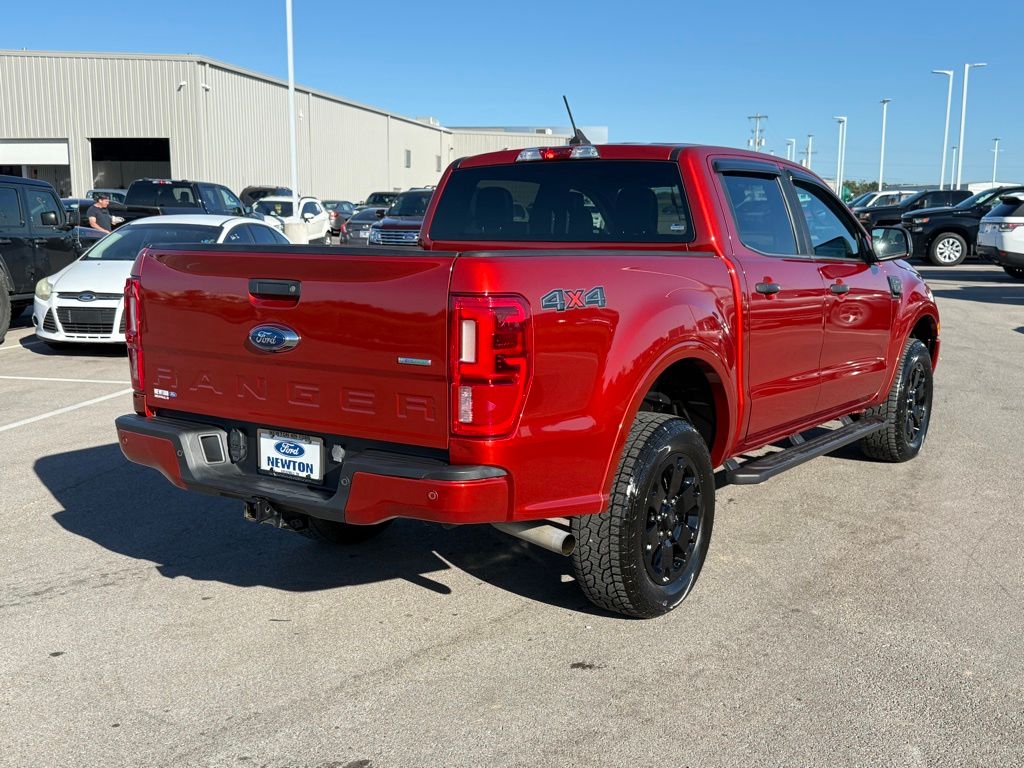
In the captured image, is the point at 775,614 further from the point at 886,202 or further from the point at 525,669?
the point at 886,202

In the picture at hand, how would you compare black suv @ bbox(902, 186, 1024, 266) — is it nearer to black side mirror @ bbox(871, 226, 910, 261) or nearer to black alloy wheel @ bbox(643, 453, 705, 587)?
black side mirror @ bbox(871, 226, 910, 261)

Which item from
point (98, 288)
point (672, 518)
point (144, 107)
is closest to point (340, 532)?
point (672, 518)

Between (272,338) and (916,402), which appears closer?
(272,338)

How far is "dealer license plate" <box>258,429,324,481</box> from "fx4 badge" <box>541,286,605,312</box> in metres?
1.03

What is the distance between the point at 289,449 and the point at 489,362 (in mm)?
1001

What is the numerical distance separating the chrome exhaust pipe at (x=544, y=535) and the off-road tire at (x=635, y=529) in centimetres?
14

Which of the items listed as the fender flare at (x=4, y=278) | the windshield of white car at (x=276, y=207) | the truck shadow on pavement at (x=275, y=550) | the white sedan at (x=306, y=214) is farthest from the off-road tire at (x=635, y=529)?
the windshield of white car at (x=276, y=207)

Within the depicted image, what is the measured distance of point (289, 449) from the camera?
3955 millimetres

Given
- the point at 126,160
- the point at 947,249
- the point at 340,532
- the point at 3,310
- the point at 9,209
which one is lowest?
the point at 340,532

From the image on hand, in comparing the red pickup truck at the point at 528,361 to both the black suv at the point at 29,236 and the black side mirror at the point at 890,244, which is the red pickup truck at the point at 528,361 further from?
the black suv at the point at 29,236

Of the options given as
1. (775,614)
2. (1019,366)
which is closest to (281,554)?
(775,614)

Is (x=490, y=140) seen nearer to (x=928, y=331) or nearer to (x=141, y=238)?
(x=141, y=238)

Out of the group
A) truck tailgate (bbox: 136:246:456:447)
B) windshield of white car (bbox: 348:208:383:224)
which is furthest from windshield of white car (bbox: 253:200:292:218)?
truck tailgate (bbox: 136:246:456:447)

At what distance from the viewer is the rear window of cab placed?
4.90 metres
